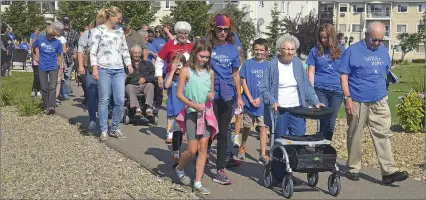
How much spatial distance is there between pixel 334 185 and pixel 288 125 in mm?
1025

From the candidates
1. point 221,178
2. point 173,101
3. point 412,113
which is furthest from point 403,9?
point 221,178

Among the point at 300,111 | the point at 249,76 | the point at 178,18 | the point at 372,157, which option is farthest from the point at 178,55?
the point at 178,18

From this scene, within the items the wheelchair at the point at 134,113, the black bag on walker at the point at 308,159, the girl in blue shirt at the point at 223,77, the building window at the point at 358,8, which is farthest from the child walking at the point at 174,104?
the building window at the point at 358,8

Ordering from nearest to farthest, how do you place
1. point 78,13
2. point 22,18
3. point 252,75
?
point 252,75, point 78,13, point 22,18

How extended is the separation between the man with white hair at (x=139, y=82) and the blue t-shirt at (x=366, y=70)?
16.8 feet

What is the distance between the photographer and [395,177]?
25.4ft

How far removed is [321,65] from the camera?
8.70 meters

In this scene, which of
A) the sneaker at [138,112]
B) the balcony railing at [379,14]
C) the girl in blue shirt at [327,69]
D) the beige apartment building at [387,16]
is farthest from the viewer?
the balcony railing at [379,14]

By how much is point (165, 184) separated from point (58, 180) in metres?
1.22

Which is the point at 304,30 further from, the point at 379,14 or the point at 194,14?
the point at 379,14

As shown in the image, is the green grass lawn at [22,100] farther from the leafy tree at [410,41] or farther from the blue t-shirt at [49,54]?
the leafy tree at [410,41]

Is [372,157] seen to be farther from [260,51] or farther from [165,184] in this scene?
[165,184]

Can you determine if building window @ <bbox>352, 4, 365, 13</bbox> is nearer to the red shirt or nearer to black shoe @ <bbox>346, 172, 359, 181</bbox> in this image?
the red shirt

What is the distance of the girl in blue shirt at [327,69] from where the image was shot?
28.4 ft
